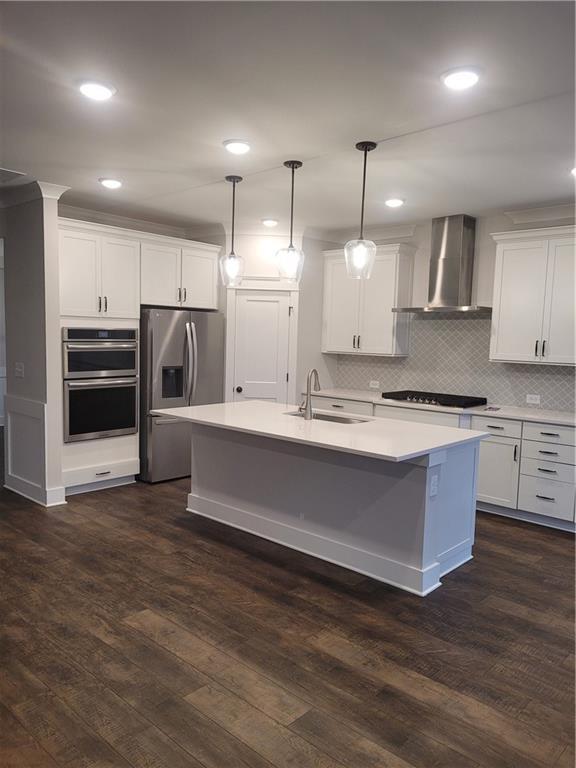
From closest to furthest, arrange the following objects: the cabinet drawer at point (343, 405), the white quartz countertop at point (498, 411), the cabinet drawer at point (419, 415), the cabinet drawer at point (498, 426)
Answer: the white quartz countertop at point (498, 411)
the cabinet drawer at point (498, 426)
the cabinet drawer at point (419, 415)
the cabinet drawer at point (343, 405)

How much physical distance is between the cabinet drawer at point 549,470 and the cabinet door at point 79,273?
374 cm

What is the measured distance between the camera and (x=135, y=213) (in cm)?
542

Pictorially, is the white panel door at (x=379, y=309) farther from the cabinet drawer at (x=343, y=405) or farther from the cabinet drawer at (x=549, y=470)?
the cabinet drawer at (x=549, y=470)

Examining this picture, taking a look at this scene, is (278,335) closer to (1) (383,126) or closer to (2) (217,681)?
(1) (383,126)

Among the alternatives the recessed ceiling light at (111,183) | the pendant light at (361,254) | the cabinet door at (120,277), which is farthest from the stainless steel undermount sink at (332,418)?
the recessed ceiling light at (111,183)

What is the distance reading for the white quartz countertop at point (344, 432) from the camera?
297cm

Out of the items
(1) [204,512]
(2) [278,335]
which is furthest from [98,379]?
(2) [278,335]

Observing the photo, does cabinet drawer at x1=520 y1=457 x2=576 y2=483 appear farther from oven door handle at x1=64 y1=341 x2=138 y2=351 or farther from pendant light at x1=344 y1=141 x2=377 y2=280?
oven door handle at x1=64 y1=341 x2=138 y2=351

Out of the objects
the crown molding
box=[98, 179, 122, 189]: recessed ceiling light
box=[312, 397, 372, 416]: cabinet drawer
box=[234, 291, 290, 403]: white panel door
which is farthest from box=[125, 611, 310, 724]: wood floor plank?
the crown molding

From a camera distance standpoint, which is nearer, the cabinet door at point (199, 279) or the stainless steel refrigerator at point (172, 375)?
the stainless steel refrigerator at point (172, 375)

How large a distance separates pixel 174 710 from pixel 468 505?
219cm

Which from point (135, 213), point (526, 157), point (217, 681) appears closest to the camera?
point (217, 681)

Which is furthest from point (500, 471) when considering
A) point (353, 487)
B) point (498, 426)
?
point (353, 487)

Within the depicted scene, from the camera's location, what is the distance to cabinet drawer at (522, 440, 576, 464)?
13.8 feet
